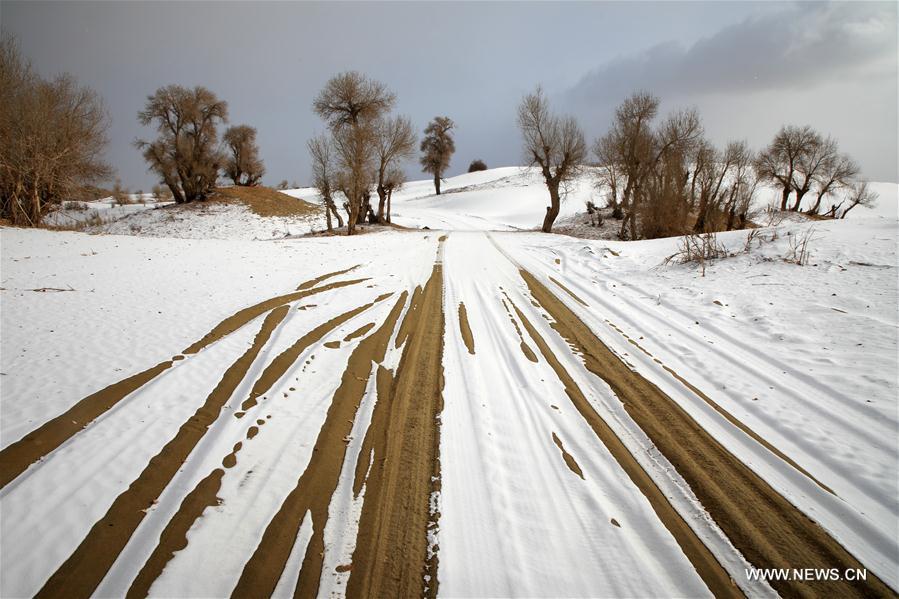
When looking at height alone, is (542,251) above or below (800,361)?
above

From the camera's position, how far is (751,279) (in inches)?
291

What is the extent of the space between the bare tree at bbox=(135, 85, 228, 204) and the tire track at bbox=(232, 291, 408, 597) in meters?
32.8

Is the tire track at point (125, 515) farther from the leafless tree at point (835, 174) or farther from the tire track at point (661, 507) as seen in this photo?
the leafless tree at point (835, 174)

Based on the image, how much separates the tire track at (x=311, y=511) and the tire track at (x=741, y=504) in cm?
263

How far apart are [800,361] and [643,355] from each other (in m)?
1.77

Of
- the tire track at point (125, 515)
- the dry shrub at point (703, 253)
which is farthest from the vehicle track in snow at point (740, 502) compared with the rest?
the dry shrub at point (703, 253)

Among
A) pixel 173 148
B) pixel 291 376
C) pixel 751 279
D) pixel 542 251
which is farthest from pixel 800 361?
pixel 173 148

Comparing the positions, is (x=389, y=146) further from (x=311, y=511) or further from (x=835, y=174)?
(x=835, y=174)

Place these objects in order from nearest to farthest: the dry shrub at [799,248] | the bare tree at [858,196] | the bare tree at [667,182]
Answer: the dry shrub at [799,248] → the bare tree at [667,182] → the bare tree at [858,196]

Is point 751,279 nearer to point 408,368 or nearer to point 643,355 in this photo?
point 643,355

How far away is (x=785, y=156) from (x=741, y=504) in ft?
152

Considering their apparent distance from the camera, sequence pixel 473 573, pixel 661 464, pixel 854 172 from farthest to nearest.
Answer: pixel 854 172 < pixel 661 464 < pixel 473 573

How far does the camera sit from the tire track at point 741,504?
2.15m

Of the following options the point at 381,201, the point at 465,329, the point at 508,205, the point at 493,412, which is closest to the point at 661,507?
the point at 493,412
